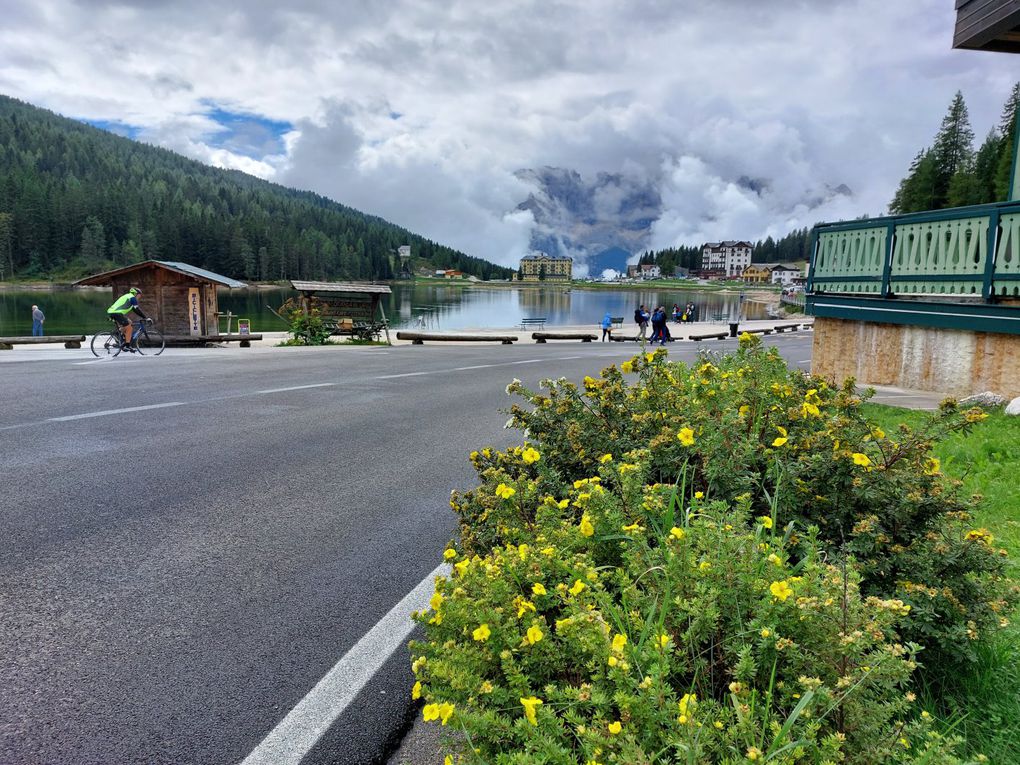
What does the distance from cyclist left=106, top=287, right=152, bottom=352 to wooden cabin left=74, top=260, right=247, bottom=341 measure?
9979 mm

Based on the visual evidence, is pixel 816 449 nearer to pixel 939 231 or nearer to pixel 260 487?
pixel 260 487

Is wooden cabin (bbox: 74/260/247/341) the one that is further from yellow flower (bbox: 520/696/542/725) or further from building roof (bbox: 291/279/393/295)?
yellow flower (bbox: 520/696/542/725)

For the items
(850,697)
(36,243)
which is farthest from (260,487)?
(36,243)

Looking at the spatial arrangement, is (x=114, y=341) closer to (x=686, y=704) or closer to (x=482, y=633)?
(x=482, y=633)

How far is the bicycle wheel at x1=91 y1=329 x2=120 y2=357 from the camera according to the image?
1925 centimetres

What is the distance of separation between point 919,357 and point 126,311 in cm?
1920

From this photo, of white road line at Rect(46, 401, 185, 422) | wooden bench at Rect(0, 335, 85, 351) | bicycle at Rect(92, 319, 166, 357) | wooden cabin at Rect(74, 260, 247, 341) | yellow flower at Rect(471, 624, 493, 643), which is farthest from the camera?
wooden cabin at Rect(74, 260, 247, 341)

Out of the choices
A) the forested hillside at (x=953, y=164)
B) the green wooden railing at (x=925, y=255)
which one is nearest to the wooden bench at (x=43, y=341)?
the green wooden railing at (x=925, y=255)

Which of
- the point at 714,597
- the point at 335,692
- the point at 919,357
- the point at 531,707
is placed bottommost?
the point at 335,692

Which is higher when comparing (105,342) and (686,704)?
(686,704)

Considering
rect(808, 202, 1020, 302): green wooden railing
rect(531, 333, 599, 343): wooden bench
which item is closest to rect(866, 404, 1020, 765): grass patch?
rect(808, 202, 1020, 302): green wooden railing

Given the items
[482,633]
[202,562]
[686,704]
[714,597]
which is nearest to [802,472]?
[714,597]

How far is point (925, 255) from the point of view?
9586 mm

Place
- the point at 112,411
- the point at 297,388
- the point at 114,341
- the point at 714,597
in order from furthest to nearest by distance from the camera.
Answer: the point at 114,341
the point at 297,388
the point at 112,411
the point at 714,597
